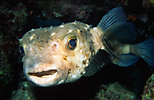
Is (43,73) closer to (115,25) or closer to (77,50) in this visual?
(77,50)

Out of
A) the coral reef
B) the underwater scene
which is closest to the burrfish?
the underwater scene

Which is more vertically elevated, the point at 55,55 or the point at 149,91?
the point at 55,55

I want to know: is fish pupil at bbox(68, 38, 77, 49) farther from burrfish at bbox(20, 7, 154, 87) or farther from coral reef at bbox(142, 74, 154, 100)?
coral reef at bbox(142, 74, 154, 100)

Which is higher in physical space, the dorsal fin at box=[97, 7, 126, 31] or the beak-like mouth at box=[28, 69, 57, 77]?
the dorsal fin at box=[97, 7, 126, 31]

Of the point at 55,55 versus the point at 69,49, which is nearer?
the point at 55,55

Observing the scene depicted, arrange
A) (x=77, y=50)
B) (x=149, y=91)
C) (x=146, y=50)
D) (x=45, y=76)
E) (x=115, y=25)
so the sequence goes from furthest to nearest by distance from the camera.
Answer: (x=146, y=50)
(x=115, y=25)
(x=149, y=91)
(x=77, y=50)
(x=45, y=76)

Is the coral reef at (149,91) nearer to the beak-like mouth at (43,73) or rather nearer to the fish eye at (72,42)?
the fish eye at (72,42)

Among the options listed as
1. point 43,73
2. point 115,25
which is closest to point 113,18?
point 115,25

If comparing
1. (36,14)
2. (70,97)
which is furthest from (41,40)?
(36,14)
